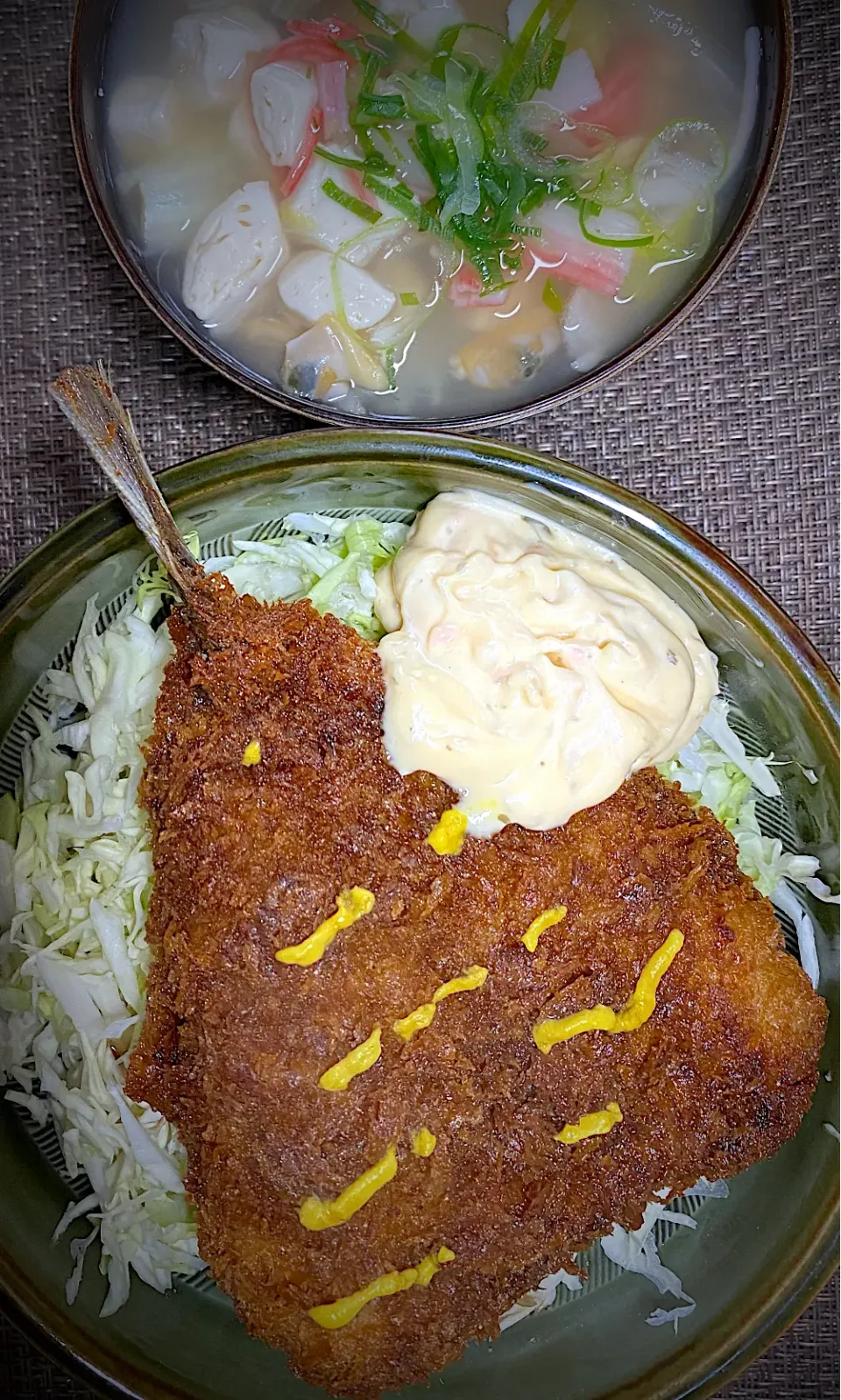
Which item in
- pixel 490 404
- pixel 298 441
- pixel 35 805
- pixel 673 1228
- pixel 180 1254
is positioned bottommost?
pixel 673 1228

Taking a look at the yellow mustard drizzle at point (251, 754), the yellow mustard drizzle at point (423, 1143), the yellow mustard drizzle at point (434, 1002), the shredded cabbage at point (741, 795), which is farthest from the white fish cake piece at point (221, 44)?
the yellow mustard drizzle at point (423, 1143)

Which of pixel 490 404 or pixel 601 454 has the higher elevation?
pixel 490 404

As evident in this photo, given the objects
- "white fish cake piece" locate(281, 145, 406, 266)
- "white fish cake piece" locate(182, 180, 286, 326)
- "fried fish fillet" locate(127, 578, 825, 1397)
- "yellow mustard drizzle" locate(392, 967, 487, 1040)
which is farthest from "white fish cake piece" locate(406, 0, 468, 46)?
"yellow mustard drizzle" locate(392, 967, 487, 1040)

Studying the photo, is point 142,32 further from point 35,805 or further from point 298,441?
point 35,805

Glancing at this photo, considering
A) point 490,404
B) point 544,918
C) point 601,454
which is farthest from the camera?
point 601,454

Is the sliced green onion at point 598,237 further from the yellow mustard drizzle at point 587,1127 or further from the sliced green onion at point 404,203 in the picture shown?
the yellow mustard drizzle at point 587,1127

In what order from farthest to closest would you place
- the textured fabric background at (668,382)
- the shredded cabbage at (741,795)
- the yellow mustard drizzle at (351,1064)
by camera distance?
the textured fabric background at (668,382)
the shredded cabbage at (741,795)
the yellow mustard drizzle at (351,1064)

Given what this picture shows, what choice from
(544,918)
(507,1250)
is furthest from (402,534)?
(507,1250)
